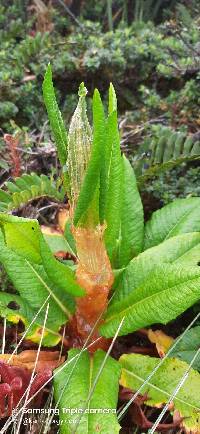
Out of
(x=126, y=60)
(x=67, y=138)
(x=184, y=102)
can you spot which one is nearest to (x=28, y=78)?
(x=126, y=60)

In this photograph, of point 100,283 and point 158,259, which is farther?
point 158,259

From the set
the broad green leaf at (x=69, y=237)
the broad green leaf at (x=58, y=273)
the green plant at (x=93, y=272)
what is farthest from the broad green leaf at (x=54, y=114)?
the broad green leaf at (x=69, y=237)

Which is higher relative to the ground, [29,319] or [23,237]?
[23,237]

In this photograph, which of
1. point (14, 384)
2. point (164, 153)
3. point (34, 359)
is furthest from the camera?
point (164, 153)

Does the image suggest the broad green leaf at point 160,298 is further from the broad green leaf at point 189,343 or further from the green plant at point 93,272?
the broad green leaf at point 189,343

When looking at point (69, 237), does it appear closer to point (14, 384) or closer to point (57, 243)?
point (57, 243)

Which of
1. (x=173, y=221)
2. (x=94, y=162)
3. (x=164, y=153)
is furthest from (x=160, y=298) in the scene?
(x=164, y=153)
